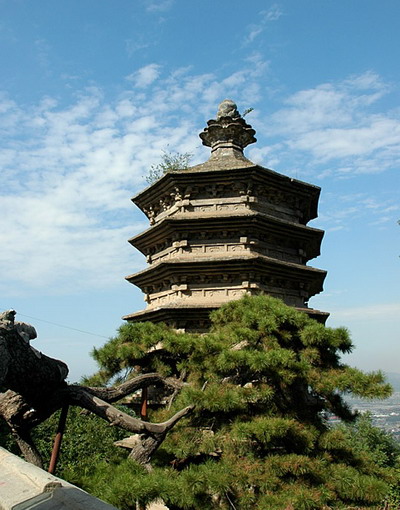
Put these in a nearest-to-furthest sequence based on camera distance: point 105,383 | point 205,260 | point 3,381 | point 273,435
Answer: point 3,381, point 273,435, point 105,383, point 205,260

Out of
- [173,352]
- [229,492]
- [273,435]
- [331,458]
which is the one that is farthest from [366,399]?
[173,352]

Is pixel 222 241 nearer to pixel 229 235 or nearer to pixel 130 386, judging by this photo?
pixel 229 235

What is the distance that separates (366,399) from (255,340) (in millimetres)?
1735

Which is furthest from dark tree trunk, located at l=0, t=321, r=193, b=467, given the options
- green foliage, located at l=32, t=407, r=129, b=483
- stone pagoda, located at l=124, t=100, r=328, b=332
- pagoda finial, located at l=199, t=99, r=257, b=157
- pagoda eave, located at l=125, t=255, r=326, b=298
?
green foliage, located at l=32, t=407, r=129, b=483

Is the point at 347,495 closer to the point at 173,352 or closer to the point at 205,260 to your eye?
the point at 173,352

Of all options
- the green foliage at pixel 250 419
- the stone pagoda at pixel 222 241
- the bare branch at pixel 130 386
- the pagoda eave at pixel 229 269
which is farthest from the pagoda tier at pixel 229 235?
the bare branch at pixel 130 386

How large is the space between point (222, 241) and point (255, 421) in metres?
5.52

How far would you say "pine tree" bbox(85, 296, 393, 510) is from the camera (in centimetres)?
556

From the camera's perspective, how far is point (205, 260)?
33.3ft

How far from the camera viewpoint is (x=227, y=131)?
43.2 ft

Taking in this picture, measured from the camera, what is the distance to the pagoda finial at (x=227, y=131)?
13.2 metres

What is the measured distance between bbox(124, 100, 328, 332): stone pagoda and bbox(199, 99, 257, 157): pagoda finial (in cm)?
107

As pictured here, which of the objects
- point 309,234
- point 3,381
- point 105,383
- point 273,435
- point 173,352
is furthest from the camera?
point 309,234

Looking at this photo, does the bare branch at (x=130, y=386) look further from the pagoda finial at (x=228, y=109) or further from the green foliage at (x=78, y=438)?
the green foliage at (x=78, y=438)
